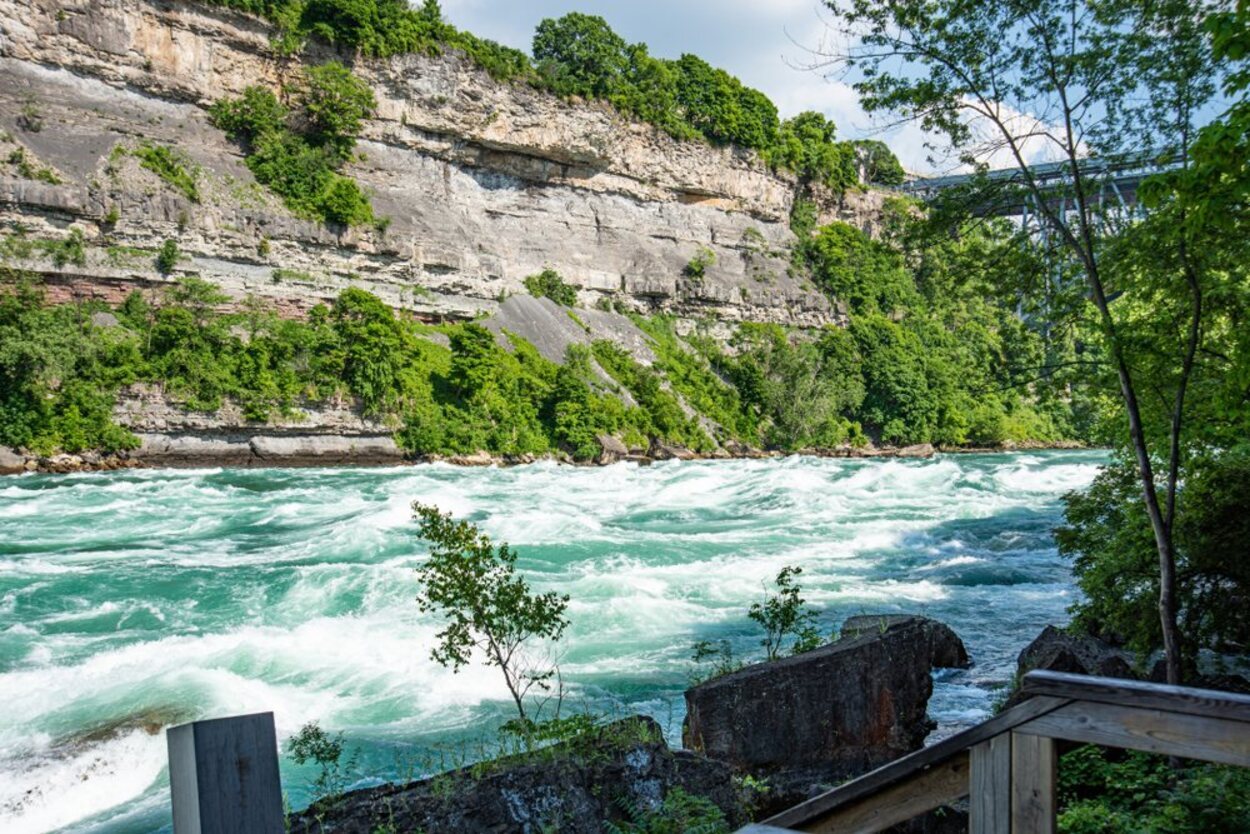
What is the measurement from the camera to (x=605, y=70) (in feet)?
206

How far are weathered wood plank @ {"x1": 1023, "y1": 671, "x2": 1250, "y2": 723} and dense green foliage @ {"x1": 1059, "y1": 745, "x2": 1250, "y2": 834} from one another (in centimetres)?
302

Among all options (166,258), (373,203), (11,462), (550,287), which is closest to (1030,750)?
(11,462)

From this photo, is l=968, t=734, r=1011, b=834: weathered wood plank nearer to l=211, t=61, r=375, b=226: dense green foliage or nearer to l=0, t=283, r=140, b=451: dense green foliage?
l=0, t=283, r=140, b=451: dense green foliage

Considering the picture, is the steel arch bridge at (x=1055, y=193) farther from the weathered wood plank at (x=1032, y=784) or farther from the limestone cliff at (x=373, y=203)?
the limestone cliff at (x=373, y=203)

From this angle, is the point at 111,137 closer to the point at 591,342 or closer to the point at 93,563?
the point at 591,342

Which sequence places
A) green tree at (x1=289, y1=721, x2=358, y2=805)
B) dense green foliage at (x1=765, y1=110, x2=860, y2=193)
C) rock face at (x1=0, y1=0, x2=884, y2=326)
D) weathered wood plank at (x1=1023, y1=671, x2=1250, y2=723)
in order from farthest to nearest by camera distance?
dense green foliage at (x1=765, y1=110, x2=860, y2=193), rock face at (x1=0, y1=0, x2=884, y2=326), green tree at (x1=289, y1=721, x2=358, y2=805), weathered wood plank at (x1=1023, y1=671, x2=1250, y2=723)

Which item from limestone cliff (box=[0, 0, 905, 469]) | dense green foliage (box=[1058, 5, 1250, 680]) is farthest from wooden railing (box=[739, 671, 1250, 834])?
limestone cliff (box=[0, 0, 905, 469])

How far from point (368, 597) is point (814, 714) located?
9.07 metres

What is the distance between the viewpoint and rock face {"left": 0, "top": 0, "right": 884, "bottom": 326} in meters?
39.2

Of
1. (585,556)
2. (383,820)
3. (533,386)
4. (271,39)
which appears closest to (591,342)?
(533,386)

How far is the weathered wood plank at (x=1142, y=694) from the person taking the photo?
1.92m

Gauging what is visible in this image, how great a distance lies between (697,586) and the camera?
50.4 feet

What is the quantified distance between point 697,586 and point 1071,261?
9.04 meters

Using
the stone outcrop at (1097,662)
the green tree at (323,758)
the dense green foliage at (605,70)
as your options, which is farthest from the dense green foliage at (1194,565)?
the dense green foliage at (605,70)
